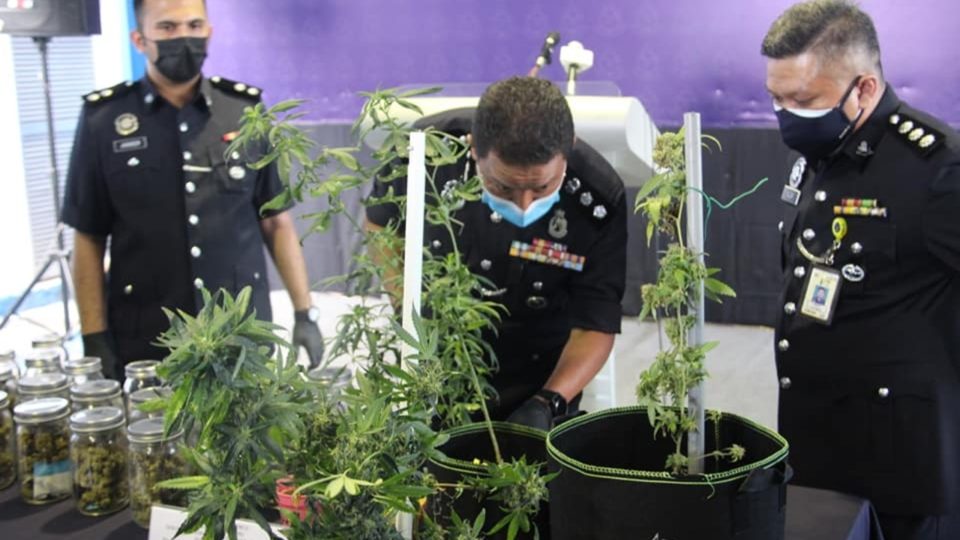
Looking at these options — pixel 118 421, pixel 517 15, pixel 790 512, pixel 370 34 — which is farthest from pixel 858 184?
pixel 370 34

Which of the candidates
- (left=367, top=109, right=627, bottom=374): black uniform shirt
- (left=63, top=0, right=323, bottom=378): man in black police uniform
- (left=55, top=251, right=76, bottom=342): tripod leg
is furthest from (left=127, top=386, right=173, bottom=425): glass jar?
(left=55, top=251, right=76, bottom=342): tripod leg

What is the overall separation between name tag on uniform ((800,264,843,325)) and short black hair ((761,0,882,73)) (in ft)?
1.27

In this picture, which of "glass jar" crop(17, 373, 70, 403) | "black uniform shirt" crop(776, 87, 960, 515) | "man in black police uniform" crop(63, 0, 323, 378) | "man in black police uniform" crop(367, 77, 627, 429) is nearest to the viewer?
"glass jar" crop(17, 373, 70, 403)

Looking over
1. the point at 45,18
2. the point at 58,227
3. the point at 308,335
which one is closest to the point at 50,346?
the point at 308,335

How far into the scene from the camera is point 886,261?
164cm

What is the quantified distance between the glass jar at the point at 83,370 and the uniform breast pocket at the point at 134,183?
74 cm

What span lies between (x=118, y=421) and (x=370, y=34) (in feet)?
12.9

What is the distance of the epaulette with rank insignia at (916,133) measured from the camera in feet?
5.33

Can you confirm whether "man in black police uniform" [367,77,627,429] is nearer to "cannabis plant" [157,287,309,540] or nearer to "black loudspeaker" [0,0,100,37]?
"cannabis plant" [157,287,309,540]

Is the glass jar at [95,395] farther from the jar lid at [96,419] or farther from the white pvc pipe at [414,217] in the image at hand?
the white pvc pipe at [414,217]

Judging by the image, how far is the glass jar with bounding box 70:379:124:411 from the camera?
135 centimetres

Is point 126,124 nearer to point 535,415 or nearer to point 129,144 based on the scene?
point 129,144

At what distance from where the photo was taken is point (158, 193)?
85.4 inches

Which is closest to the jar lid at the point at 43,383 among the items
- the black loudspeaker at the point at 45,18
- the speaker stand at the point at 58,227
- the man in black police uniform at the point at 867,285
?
the man in black police uniform at the point at 867,285
